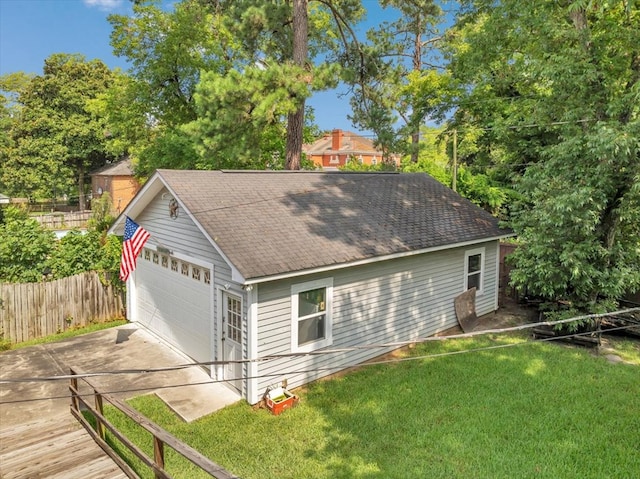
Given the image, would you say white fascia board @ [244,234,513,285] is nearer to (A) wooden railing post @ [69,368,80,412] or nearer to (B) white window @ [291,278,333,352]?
(B) white window @ [291,278,333,352]

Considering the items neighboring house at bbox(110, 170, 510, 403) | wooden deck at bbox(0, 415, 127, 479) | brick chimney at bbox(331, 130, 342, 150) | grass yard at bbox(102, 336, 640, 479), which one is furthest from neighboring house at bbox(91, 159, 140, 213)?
wooden deck at bbox(0, 415, 127, 479)

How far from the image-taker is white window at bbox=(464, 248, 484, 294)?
1261 centimetres

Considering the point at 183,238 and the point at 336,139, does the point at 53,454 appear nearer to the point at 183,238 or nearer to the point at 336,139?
the point at 183,238

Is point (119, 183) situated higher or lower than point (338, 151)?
lower

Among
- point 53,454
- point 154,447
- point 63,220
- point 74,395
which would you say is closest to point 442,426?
point 154,447

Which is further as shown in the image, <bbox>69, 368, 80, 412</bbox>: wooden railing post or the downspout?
the downspout

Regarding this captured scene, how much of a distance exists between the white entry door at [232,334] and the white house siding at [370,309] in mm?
634

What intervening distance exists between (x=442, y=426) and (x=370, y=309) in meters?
3.27

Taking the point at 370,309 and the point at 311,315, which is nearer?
the point at 311,315

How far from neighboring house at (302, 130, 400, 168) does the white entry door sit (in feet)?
133

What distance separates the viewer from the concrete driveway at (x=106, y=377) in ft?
26.7

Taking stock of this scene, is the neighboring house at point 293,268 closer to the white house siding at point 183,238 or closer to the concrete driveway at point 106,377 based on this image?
the white house siding at point 183,238

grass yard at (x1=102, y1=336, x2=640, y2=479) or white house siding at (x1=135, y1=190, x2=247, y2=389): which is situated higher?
white house siding at (x1=135, y1=190, x2=247, y2=389)

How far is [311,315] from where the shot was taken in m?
8.97
